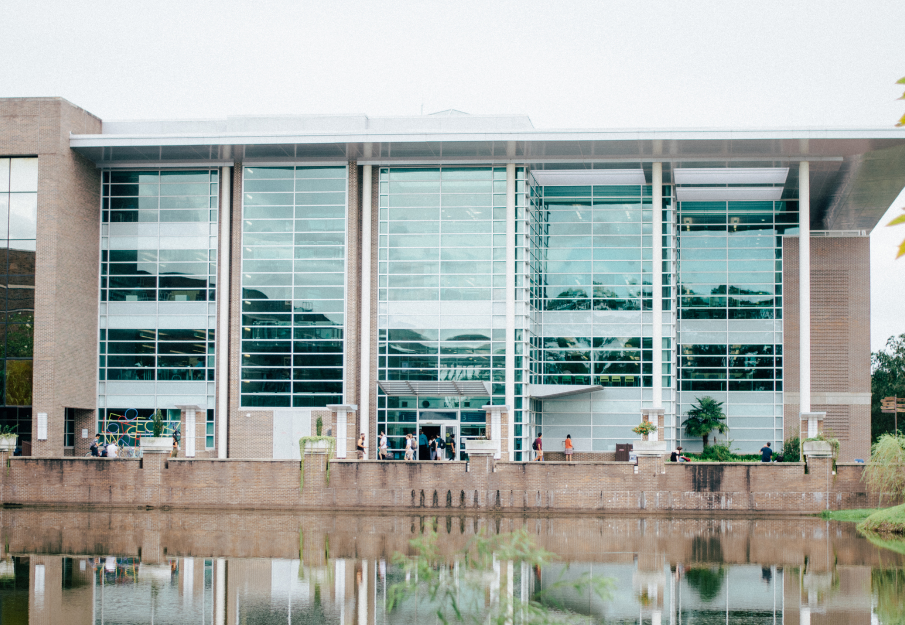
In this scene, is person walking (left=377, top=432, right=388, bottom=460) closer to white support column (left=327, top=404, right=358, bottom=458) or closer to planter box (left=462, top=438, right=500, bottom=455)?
white support column (left=327, top=404, right=358, bottom=458)

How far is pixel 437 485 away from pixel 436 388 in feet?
26.6

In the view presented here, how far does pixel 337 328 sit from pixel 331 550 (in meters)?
18.2

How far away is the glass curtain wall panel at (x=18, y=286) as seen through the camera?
35.5m

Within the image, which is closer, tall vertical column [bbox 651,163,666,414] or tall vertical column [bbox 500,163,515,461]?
tall vertical column [bbox 500,163,515,461]

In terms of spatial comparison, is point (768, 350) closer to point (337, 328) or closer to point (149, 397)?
point (337, 328)

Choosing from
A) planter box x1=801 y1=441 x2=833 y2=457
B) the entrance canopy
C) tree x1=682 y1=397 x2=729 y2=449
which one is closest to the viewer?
planter box x1=801 y1=441 x2=833 y2=457

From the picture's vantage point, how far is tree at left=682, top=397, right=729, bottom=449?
40562 mm

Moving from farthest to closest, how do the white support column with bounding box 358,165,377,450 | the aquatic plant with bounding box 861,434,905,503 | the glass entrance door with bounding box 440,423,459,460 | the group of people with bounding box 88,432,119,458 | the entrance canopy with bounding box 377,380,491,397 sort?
the white support column with bounding box 358,165,377,450, the glass entrance door with bounding box 440,423,459,460, the entrance canopy with bounding box 377,380,491,397, the group of people with bounding box 88,432,119,458, the aquatic plant with bounding box 861,434,905,503

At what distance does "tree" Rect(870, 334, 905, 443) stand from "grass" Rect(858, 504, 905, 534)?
145ft

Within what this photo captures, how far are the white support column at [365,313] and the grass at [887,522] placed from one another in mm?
19210

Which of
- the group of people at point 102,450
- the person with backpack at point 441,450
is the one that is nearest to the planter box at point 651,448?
the person with backpack at point 441,450

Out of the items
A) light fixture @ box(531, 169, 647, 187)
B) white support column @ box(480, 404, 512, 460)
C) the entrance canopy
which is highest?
light fixture @ box(531, 169, 647, 187)

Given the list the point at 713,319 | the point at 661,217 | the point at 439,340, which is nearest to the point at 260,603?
the point at 439,340

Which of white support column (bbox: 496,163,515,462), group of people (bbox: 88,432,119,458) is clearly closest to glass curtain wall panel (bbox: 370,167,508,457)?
white support column (bbox: 496,163,515,462)
